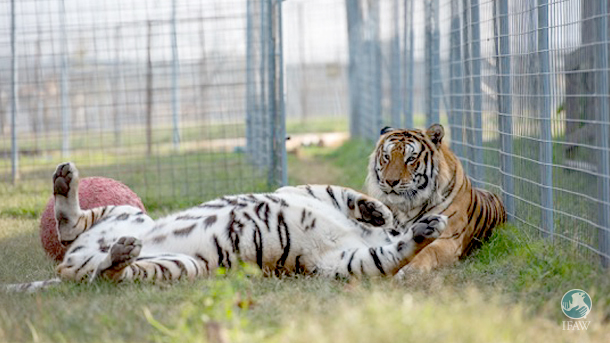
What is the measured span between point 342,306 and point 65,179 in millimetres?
2130

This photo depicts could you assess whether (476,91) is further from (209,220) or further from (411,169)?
(209,220)

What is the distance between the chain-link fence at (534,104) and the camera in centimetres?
479

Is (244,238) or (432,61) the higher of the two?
(432,61)

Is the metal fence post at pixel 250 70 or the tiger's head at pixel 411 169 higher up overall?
the metal fence post at pixel 250 70

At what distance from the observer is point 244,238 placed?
5.15 metres

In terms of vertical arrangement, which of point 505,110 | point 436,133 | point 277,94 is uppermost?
point 277,94

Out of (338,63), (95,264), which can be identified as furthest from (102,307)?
(338,63)

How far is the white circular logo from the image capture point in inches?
157

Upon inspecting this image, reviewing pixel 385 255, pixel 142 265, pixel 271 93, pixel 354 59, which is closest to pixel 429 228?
pixel 385 255

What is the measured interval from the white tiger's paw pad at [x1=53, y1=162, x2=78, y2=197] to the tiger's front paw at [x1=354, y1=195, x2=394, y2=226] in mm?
1646

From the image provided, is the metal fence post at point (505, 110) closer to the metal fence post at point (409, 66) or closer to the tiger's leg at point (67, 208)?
the tiger's leg at point (67, 208)

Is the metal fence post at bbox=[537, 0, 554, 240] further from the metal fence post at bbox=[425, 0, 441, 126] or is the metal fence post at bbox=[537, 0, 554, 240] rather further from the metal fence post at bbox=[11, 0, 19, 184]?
the metal fence post at bbox=[11, 0, 19, 184]

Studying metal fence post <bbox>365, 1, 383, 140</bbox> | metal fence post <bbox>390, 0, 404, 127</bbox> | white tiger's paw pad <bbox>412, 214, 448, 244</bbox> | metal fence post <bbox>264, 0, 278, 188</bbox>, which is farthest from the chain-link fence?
metal fence post <bbox>365, 1, 383, 140</bbox>

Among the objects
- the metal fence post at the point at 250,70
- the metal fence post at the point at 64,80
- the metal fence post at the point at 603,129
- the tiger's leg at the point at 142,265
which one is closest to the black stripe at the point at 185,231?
the tiger's leg at the point at 142,265
